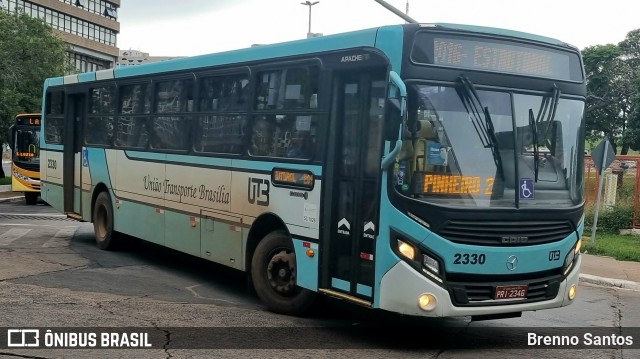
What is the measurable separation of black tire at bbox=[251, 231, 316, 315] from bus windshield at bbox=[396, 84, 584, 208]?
199 centimetres

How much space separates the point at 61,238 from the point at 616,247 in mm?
11969

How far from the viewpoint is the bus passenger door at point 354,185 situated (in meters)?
7.18

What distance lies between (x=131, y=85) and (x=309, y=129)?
5211 mm

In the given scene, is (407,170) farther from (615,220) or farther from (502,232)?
(615,220)

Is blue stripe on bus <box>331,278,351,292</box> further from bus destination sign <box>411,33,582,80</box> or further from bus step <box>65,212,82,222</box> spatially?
bus step <box>65,212,82,222</box>

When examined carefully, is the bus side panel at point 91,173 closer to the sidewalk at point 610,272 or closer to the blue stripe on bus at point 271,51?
the blue stripe on bus at point 271,51

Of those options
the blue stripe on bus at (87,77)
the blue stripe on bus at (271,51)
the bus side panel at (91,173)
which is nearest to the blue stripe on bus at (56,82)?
the blue stripe on bus at (87,77)

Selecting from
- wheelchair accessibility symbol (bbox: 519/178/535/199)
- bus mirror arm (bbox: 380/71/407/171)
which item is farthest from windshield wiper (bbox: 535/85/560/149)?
bus mirror arm (bbox: 380/71/407/171)

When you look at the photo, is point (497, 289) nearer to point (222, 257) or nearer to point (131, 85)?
point (222, 257)

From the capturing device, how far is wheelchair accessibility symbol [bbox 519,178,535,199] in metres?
7.05

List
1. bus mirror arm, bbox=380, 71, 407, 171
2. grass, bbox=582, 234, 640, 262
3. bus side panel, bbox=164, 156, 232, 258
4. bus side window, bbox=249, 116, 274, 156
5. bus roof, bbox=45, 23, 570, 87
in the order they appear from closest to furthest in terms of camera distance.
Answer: bus mirror arm, bbox=380, 71, 407, 171, bus roof, bbox=45, 23, 570, 87, bus side window, bbox=249, 116, 274, 156, bus side panel, bbox=164, 156, 232, 258, grass, bbox=582, 234, 640, 262

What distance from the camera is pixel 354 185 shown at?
24.3 feet

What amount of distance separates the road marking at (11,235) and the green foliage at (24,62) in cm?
1746

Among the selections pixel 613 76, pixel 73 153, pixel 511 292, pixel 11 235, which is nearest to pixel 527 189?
pixel 511 292
